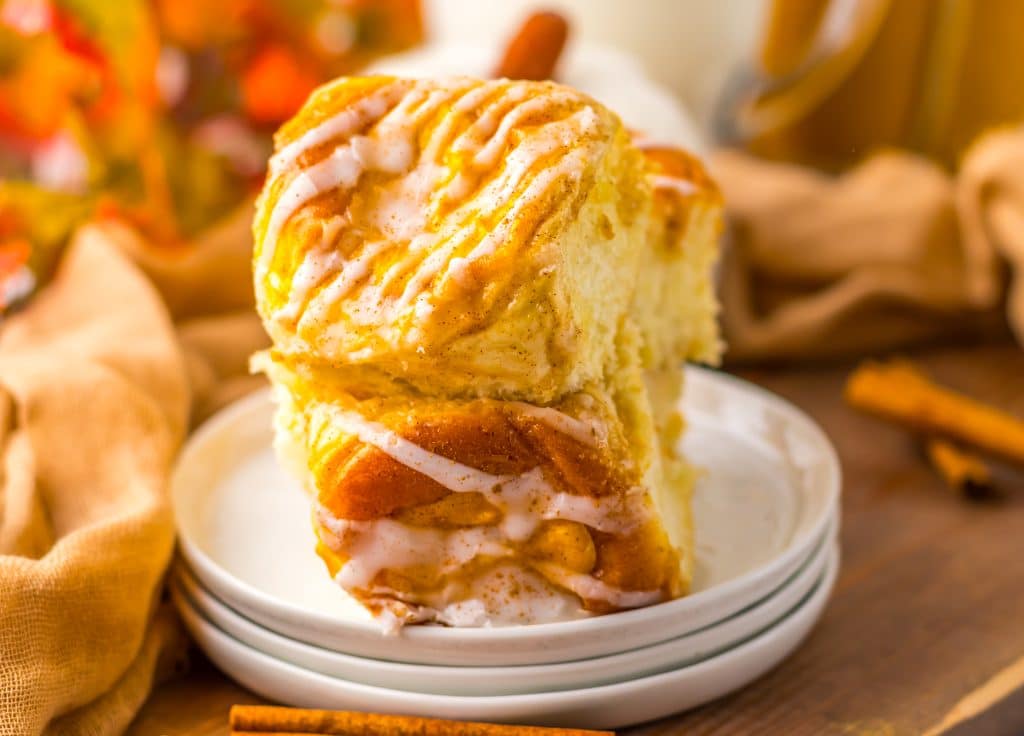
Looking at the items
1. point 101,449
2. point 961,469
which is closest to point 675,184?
point 961,469

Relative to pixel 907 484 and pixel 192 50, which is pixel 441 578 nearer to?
pixel 907 484

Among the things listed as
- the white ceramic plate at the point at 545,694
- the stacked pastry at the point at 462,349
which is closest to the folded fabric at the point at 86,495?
the white ceramic plate at the point at 545,694

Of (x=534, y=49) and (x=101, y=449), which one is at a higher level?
(x=534, y=49)

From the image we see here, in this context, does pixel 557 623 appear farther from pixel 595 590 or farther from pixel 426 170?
pixel 426 170

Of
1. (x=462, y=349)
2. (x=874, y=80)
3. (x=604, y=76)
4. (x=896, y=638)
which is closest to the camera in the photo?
(x=462, y=349)

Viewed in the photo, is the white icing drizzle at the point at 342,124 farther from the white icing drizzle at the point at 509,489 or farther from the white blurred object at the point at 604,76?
the white blurred object at the point at 604,76

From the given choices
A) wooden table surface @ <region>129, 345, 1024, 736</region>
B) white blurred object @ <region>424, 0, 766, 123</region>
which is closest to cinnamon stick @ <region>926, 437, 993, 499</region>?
wooden table surface @ <region>129, 345, 1024, 736</region>

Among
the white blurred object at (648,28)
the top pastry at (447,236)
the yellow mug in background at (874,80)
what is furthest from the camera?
the yellow mug in background at (874,80)
